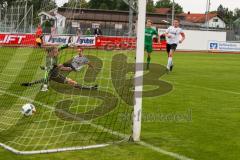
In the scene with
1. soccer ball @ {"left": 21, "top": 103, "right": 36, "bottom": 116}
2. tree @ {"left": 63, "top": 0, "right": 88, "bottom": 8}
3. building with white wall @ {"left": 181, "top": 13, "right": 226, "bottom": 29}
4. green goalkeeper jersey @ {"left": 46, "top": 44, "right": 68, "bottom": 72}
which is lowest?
soccer ball @ {"left": 21, "top": 103, "right": 36, "bottom": 116}

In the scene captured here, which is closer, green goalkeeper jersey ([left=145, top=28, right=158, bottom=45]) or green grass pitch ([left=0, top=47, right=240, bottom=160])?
green grass pitch ([left=0, top=47, right=240, bottom=160])

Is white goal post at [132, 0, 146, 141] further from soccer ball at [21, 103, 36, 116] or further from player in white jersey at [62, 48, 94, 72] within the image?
player in white jersey at [62, 48, 94, 72]

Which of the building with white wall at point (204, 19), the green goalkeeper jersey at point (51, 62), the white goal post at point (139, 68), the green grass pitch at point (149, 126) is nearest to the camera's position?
the green grass pitch at point (149, 126)

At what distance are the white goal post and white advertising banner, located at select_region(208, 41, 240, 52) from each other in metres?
37.0

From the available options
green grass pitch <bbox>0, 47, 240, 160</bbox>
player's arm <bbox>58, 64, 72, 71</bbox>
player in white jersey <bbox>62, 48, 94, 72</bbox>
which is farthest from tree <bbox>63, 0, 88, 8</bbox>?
player in white jersey <bbox>62, 48, 94, 72</bbox>

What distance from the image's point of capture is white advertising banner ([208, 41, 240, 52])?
144 feet

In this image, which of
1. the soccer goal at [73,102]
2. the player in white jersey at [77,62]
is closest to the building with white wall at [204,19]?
the player in white jersey at [77,62]

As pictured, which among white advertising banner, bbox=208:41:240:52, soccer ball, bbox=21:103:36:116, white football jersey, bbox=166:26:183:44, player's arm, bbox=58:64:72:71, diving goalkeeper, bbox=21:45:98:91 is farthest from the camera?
white advertising banner, bbox=208:41:240:52

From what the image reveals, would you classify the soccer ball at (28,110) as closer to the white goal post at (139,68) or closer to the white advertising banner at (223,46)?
the white goal post at (139,68)

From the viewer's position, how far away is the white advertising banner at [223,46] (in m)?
43.8

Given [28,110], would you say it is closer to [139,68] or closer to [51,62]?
[139,68]

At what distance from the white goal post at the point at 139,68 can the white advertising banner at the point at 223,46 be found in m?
37.0

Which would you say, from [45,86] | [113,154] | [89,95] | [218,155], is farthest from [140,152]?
[45,86]

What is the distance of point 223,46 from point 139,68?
1509 inches
